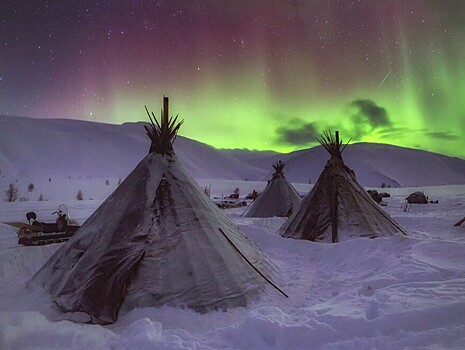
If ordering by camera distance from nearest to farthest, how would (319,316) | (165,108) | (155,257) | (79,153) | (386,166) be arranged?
(319,316)
(155,257)
(165,108)
(79,153)
(386,166)

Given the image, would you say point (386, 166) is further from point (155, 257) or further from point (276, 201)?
point (155, 257)

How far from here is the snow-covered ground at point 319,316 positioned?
319 centimetres

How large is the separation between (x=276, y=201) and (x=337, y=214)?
7628mm

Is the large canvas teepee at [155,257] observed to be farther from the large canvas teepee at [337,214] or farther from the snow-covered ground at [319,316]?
the large canvas teepee at [337,214]

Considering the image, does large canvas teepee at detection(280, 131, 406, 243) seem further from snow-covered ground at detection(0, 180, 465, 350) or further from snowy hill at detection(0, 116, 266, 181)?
snowy hill at detection(0, 116, 266, 181)

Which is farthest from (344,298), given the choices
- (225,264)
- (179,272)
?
(179,272)

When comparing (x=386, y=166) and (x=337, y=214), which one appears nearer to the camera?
(x=337, y=214)

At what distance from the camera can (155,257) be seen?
4723mm

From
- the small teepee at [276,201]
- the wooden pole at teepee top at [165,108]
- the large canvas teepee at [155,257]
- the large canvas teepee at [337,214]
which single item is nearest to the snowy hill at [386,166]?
the small teepee at [276,201]

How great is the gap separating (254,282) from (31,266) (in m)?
4.73

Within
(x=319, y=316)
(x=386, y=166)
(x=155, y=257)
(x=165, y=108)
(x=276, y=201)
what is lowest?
(x=319, y=316)

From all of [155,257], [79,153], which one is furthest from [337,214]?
[79,153]

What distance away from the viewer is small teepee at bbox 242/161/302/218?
16250 mm

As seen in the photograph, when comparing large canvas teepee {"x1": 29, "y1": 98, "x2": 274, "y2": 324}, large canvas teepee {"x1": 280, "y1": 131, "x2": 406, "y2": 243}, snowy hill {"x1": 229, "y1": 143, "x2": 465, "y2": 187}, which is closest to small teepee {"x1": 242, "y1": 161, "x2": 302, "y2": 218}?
large canvas teepee {"x1": 280, "y1": 131, "x2": 406, "y2": 243}
